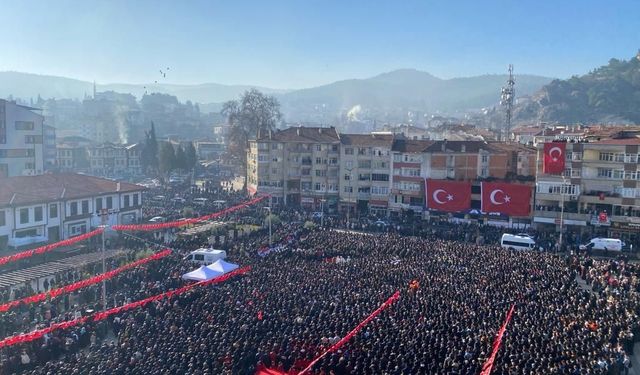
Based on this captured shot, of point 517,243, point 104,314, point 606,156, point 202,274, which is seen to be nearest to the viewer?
point 104,314

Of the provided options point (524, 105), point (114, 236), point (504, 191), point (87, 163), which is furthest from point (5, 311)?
point (524, 105)

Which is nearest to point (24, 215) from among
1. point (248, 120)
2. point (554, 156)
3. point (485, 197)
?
point (485, 197)

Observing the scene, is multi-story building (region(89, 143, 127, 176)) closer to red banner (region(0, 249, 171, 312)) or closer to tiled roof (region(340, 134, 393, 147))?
tiled roof (region(340, 134, 393, 147))

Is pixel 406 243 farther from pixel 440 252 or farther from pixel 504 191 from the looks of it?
pixel 504 191

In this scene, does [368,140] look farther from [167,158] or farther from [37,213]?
[37,213]

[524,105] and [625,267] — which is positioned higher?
[524,105]

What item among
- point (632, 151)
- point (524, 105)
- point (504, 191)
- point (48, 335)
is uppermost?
point (524, 105)

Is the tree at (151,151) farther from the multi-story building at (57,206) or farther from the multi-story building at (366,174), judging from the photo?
the multi-story building at (57,206)
